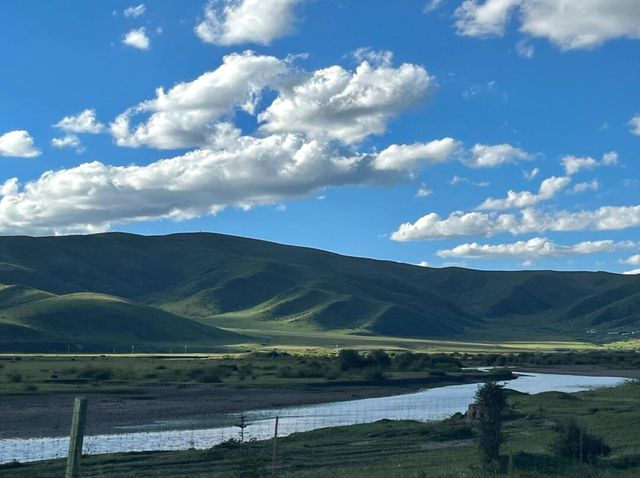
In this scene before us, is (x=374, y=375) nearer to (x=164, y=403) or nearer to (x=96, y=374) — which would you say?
(x=96, y=374)

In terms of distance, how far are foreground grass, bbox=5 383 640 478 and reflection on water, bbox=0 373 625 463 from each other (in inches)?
156

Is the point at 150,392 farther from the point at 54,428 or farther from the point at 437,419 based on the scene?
the point at 437,419

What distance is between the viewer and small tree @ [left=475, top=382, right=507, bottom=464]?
2898 cm

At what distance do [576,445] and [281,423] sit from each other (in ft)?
84.4

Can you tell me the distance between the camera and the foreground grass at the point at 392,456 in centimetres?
2802

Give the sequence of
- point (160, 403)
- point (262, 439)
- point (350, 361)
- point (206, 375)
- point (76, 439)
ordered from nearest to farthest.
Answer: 1. point (76, 439)
2. point (262, 439)
3. point (160, 403)
4. point (206, 375)
5. point (350, 361)

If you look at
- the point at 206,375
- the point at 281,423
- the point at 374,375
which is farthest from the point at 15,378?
the point at 374,375

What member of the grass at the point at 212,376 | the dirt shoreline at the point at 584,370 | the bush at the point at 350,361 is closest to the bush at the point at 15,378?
the grass at the point at 212,376

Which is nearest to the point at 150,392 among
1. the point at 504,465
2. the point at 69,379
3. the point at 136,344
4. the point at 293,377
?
the point at 69,379

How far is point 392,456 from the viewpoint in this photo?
3475 cm

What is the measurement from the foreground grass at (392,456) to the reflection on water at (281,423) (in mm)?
3972

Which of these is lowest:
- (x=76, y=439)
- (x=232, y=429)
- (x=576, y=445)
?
(x=232, y=429)

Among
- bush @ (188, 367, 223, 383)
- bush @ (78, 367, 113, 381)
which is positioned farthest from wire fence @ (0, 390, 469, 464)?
bush @ (78, 367, 113, 381)

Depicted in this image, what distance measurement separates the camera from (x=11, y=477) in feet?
102
